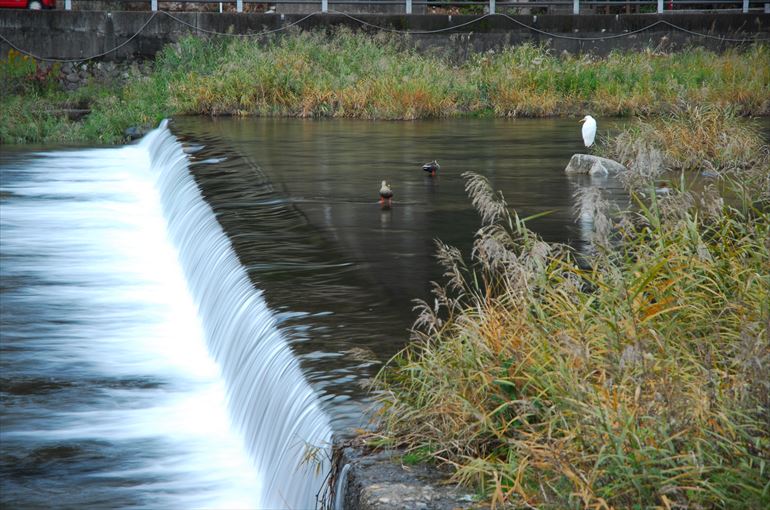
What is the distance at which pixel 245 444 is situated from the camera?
20.4 feet

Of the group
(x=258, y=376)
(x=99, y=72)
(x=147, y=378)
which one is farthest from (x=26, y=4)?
(x=258, y=376)

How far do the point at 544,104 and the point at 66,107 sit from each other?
8631mm

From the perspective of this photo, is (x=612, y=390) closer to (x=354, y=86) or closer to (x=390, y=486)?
(x=390, y=486)

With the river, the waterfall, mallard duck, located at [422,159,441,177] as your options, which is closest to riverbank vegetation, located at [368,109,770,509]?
the waterfall

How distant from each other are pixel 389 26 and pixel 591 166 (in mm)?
12475

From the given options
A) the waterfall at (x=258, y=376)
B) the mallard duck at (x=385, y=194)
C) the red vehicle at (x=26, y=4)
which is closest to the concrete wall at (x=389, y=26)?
the red vehicle at (x=26, y=4)

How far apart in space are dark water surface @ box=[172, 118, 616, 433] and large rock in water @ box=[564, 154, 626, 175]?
0.16 m

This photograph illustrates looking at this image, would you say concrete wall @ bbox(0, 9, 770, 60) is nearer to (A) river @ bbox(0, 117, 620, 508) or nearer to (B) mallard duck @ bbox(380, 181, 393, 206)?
(A) river @ bbox(0, 117, 620, 508)

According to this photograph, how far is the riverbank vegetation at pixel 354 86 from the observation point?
62.3 ft

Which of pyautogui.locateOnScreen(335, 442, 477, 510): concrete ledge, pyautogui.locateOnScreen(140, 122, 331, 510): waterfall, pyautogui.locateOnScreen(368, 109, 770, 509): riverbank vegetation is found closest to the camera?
pyautogui.locateOnScreen(368, 109, 770, 509): riverbank vegetation

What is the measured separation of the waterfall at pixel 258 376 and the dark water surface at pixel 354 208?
0.10 meters

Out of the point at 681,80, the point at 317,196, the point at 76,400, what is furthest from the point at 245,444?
the point at 681,80

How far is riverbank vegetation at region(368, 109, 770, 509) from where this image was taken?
357 centimetres

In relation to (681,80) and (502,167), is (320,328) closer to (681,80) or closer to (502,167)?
(502,167)
